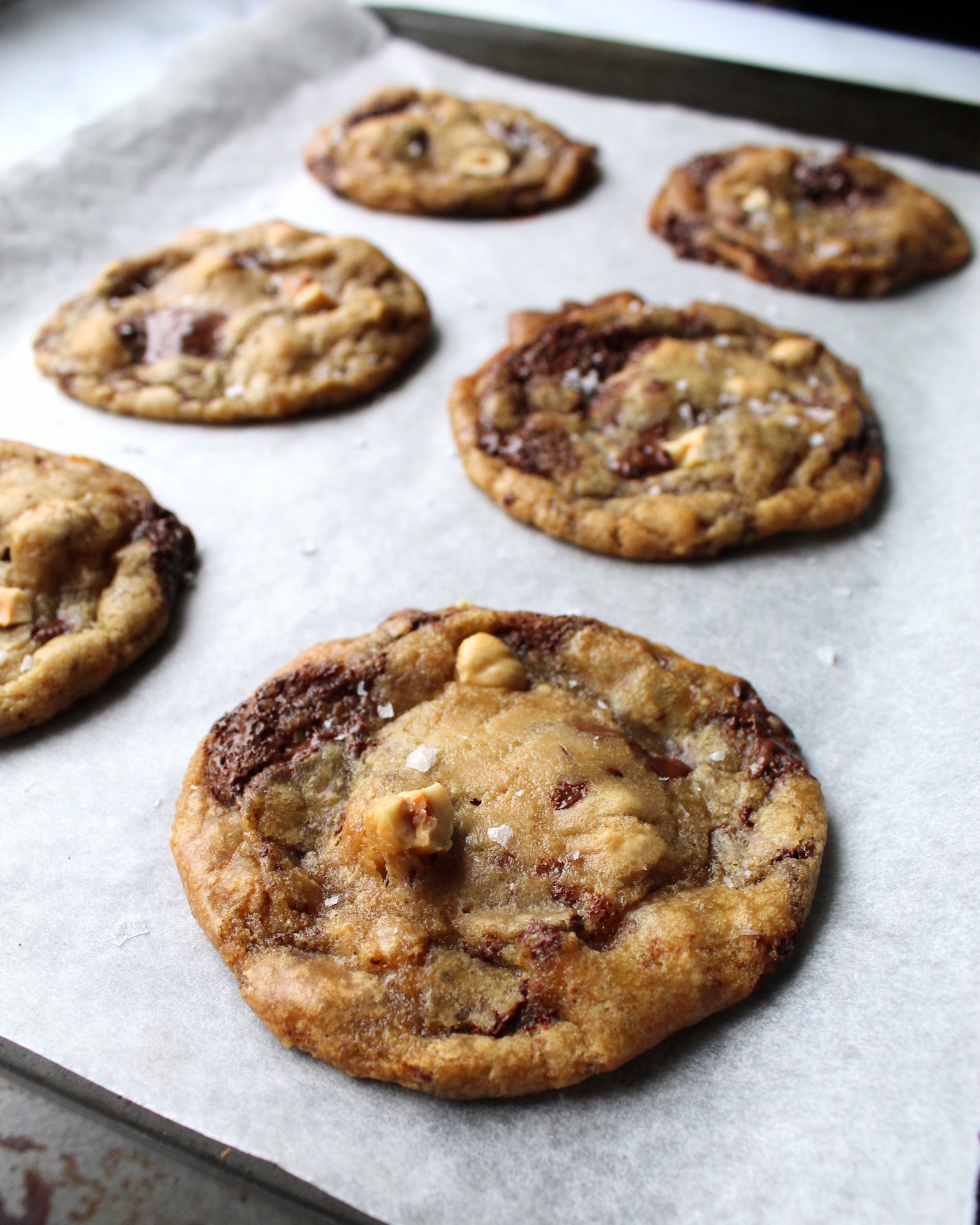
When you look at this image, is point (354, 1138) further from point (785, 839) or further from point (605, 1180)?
point (785, 839)

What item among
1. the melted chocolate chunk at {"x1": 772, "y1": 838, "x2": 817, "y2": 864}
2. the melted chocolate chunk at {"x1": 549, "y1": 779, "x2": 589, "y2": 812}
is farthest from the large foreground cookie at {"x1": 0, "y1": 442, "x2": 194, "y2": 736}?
the melted chocolate chunk at {"x1": 772, "y1": 838, "x2": 817, "y2": 864}

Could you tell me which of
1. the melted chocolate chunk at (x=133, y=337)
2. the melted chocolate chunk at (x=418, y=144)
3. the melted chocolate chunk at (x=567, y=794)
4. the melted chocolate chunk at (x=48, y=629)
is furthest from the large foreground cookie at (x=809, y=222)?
the melted chocolate chunk at (x=48, y=629)

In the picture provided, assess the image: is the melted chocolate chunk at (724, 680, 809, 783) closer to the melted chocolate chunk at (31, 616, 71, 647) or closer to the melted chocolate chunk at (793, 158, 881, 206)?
the melted chocolate chunk at (31, 616, 71, 647)

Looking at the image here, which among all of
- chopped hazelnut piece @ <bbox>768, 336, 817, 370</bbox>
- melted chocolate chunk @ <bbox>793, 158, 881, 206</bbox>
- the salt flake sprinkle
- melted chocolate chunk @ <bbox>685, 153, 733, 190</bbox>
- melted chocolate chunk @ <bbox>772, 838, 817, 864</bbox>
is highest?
melted chocolate chunk @ <bbox>685, 153, 733, 190</bbox>

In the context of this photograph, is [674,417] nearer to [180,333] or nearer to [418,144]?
[180,333]

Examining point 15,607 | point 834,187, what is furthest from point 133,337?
point 834,187
